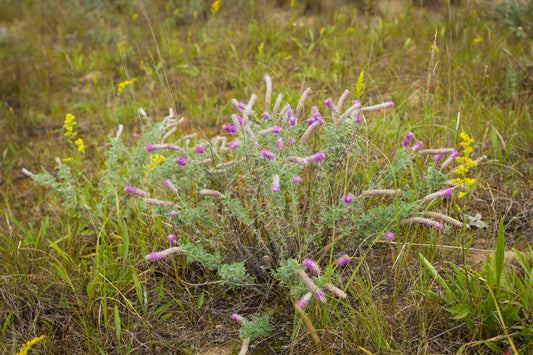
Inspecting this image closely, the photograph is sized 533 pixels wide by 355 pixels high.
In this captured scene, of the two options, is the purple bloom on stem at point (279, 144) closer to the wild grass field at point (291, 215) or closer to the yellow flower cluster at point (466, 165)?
the wild grass field at point (291, 215)

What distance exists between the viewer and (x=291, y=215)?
1.81 m

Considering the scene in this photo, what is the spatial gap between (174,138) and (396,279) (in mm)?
1951

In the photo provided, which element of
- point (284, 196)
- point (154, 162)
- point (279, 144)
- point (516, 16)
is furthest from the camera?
point (516, 16)

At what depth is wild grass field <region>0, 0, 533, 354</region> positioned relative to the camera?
1.48 meters

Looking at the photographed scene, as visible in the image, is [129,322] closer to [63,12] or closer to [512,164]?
[512,164]

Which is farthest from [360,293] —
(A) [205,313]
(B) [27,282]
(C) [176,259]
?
(B) [27,282]

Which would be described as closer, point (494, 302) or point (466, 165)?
point (494, 302)

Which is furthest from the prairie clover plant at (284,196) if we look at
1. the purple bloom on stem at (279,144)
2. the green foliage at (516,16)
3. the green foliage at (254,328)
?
the green foliage at (516,16)

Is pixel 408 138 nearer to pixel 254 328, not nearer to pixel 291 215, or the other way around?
pixel 291 215

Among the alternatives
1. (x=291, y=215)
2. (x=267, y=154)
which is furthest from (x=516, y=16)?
(x=267, y=154)

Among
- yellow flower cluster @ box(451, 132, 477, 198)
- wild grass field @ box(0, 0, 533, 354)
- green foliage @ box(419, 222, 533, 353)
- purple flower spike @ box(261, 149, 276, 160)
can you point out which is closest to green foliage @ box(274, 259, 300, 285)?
wild grass field @ box(0, 0, 533, 354)

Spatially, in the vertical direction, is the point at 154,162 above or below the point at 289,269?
above

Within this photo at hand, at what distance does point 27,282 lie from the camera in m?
1.96

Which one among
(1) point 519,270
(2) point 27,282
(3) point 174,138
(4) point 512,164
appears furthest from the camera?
(3) point 174,138
